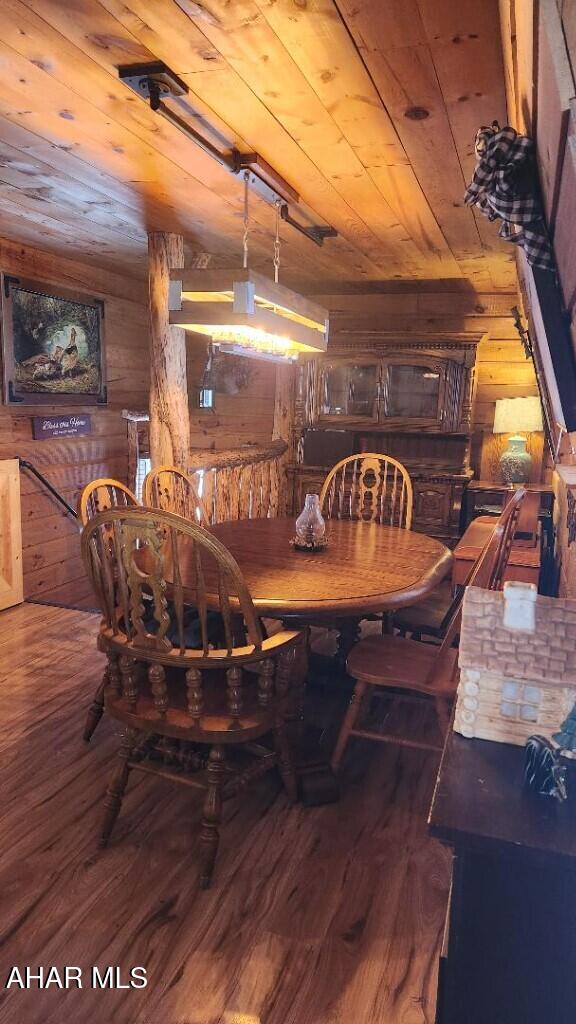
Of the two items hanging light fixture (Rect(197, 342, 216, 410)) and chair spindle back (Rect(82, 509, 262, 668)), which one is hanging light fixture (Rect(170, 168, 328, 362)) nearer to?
chair spindle back (Rect(82, 509, 262, 668))

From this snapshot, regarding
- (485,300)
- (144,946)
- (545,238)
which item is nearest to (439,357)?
(485,300)

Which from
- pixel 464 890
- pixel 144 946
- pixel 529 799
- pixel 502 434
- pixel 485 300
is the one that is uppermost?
pixel 485 300

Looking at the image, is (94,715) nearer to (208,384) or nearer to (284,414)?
(284,414)

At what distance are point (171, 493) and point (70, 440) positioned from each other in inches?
73.8

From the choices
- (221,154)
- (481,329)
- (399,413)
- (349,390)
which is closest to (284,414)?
(349,390)

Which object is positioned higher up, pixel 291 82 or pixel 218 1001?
pixel 291 82

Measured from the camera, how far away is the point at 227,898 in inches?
68.7

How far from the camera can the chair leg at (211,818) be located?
178 centimetres

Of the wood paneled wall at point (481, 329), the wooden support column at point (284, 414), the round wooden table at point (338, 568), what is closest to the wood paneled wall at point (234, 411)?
the wooden support column at point (284, 414)

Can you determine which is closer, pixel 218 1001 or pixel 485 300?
pixel 218 1001

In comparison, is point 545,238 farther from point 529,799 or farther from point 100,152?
A: point 100,152

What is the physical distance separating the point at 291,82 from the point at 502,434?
139 inches

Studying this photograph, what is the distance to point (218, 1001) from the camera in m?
1.45

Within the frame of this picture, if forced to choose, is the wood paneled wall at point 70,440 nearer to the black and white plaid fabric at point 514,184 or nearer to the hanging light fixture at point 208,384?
the hanging light fixture at point 208,384
